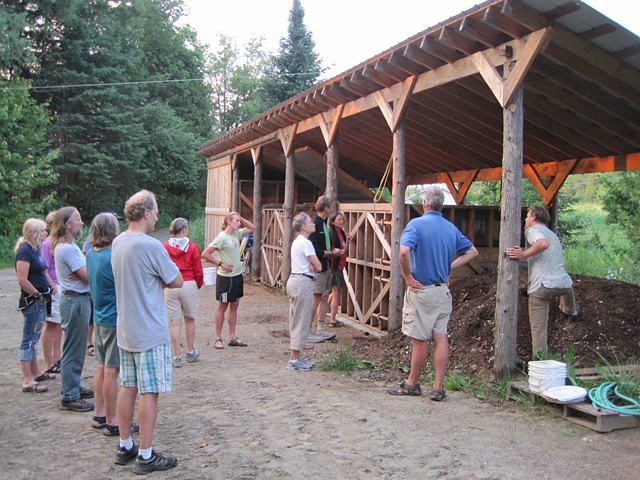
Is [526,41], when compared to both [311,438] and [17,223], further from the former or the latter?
[17,223]

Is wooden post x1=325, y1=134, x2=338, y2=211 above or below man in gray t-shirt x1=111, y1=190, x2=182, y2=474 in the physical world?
above

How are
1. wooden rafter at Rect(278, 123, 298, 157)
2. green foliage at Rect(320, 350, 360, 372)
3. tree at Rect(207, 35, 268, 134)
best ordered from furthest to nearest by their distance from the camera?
tree at Rect(207, 35, 268, 134), wooden rafter at Rect(278, 123, 298, 157), green foliage at Rect(320, 350, 360, 372)

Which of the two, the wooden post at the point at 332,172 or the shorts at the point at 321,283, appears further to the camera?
the wooden post at the point at 332,172

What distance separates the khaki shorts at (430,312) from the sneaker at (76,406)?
3.01 metres

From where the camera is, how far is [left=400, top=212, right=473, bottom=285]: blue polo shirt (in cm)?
505

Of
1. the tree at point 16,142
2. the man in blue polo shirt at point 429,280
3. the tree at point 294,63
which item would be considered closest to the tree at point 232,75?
the tree at point 294,63

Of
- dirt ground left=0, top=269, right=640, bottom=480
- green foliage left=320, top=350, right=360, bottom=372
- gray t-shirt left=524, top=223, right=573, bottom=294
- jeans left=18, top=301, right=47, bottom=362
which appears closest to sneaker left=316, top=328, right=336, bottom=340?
green foliage left=320, top=350, right=360, bottom=372

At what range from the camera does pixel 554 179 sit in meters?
10.0

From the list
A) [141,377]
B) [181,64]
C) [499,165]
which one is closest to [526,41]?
[141,377]

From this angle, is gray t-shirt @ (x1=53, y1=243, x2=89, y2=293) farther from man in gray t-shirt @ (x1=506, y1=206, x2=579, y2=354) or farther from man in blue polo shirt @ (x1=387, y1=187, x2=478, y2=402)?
man in gray t-shirt @ (x1=506, y1=206, x2=579, y2=354)

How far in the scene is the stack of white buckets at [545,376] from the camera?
474 cm

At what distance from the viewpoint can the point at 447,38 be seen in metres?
5.95

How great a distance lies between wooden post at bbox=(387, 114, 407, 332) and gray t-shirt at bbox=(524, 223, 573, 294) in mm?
2390

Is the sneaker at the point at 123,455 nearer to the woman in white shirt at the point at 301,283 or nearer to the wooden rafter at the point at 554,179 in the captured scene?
the woman in white shirt at the point at 301,283
